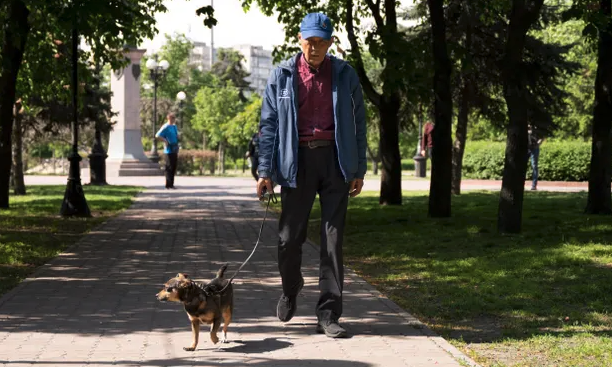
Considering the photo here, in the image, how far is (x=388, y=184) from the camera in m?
21.1

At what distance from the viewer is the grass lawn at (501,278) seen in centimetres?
676

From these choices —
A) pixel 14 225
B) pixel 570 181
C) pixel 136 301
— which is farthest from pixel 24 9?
pixel 570 181

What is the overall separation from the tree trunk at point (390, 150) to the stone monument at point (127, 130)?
22433 mm

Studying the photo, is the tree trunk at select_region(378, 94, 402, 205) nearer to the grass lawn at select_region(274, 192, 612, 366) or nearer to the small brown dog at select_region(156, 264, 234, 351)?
the grass lawn at select_region(274, 192, 612, 366)

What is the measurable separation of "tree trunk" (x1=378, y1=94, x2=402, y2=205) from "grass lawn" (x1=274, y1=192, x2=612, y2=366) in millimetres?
3282

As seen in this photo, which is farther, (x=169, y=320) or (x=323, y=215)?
(x=169, y=320)

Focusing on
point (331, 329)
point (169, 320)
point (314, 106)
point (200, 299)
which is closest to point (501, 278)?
point (331, 329)

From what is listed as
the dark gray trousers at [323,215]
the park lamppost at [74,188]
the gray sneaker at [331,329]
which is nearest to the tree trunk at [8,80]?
the park lamppost at [74,188]

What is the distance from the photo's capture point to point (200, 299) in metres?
6.16

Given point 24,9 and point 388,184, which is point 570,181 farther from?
point 24,9

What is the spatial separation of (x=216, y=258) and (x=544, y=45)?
635 inches

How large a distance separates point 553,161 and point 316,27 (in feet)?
104

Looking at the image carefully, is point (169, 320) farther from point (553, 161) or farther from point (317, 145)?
point (553, 161)

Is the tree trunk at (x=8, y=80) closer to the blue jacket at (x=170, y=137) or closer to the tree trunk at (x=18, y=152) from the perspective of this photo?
the tree trunk at (x=18, y=152)
